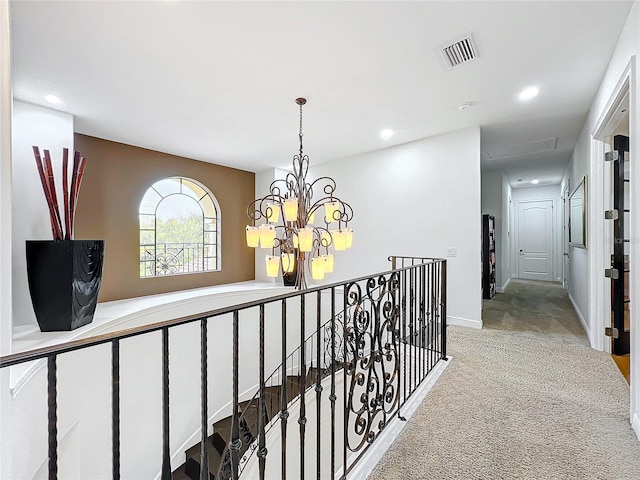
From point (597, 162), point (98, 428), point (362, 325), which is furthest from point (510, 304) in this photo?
point (98, 428)

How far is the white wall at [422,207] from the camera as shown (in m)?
3.90

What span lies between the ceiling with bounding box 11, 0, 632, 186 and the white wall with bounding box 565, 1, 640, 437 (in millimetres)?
178

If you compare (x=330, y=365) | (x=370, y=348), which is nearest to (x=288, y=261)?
(x=330, y=365)

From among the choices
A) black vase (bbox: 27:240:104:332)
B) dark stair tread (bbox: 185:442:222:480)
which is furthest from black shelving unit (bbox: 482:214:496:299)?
black vase (bbox: 27:240:104:332)

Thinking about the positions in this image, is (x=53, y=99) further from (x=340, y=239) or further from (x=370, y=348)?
(x=370, y=348)

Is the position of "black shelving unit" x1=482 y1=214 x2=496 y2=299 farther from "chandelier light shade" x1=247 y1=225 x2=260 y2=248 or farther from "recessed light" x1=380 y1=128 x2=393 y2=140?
"chandelier light shade" x1=247 y1=225 x2=260 y2=248

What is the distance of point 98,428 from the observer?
313 centimetres

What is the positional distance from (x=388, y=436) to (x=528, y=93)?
133 inches

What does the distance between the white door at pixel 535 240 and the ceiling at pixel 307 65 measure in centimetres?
477

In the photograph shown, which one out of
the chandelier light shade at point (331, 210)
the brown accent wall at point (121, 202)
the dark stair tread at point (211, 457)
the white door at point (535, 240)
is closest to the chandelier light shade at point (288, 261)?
the chandelier light shade at point (331, 210)

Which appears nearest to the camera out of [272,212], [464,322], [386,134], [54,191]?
[54,191]

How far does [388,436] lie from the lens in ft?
5.79

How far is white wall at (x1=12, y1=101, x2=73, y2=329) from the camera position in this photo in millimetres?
2826

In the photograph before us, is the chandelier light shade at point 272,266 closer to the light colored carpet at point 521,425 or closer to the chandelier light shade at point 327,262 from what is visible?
the chandelier light shade at point 327,262
